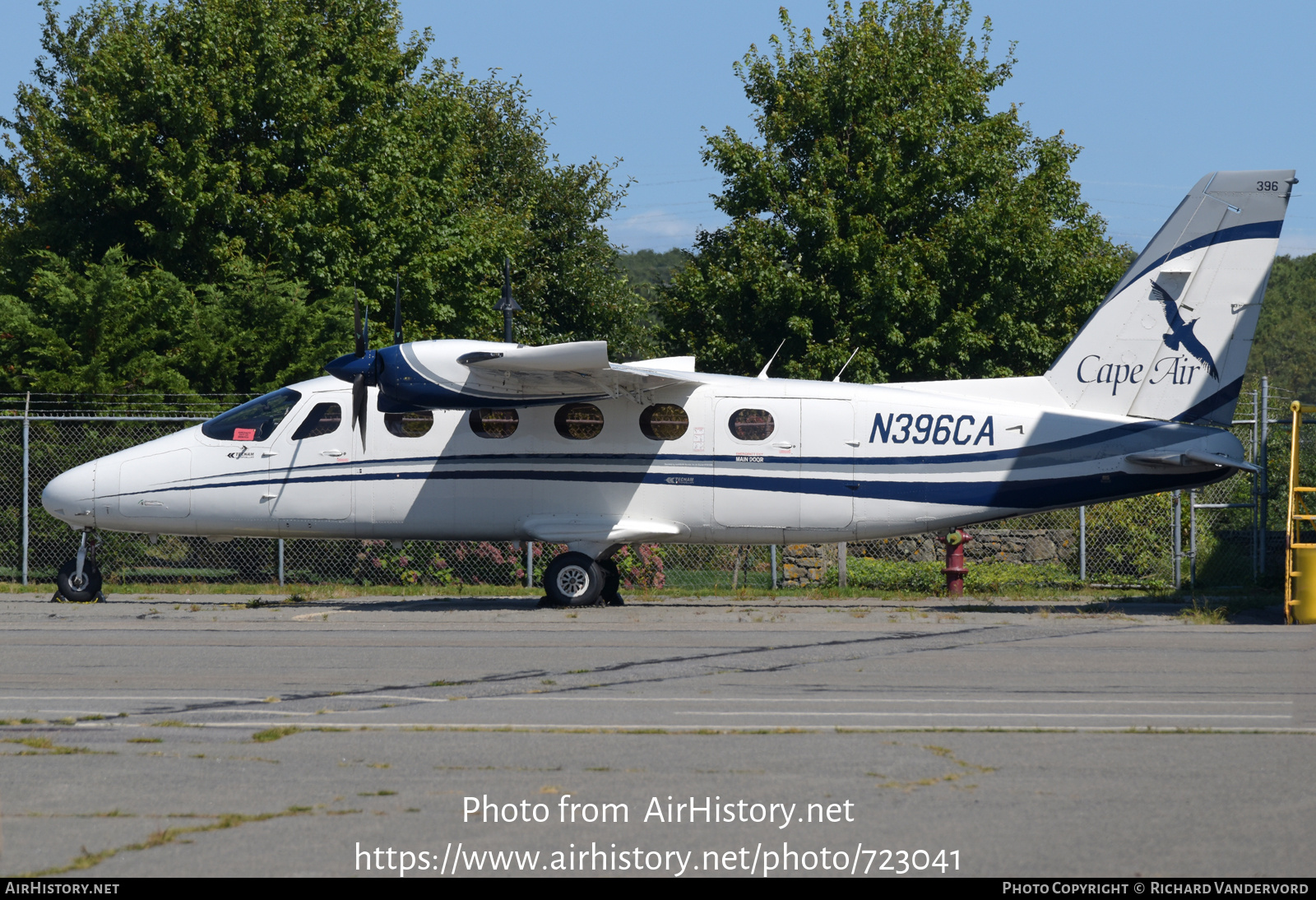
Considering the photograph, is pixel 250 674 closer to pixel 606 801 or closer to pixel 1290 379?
pixel 606 801

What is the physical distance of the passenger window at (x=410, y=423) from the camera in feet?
59.2

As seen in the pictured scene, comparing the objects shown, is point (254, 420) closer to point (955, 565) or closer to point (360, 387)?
point (360, 387)

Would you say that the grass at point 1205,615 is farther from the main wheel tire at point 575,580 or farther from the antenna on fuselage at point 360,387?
the antenna on fuselage at point 360,387

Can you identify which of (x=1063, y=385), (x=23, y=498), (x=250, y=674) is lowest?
(x=250, y=674)

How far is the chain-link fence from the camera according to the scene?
71.2ft

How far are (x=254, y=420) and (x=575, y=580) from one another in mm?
5050

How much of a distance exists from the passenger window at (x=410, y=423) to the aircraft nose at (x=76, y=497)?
4.19 metres

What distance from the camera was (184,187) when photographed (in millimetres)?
30656

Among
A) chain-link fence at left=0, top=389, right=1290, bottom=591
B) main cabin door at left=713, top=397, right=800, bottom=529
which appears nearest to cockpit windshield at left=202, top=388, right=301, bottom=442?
chain-link fence at left=0, top=389, right=1290, bottom=591

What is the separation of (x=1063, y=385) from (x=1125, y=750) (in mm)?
10416

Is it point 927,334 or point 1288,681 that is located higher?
point 927,334

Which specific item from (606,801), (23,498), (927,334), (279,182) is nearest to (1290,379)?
(927,334)

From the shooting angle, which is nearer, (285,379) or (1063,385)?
(1063,385)

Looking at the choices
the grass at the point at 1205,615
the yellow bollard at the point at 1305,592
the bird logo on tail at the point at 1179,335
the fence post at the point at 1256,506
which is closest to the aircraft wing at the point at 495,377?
the bird logo on tail at the point at 1179,335
